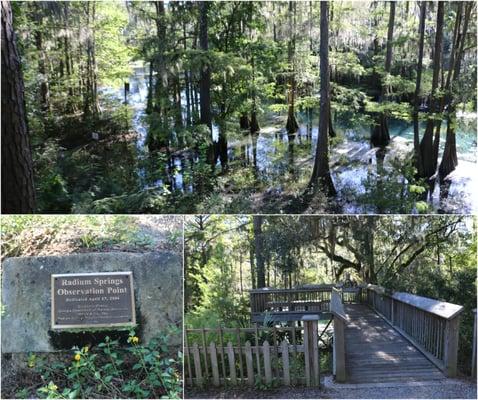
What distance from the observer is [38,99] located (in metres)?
7.45

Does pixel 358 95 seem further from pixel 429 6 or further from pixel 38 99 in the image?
pixel 38 99

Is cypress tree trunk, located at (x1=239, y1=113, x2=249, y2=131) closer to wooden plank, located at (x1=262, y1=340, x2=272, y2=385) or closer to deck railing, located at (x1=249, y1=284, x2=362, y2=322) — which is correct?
deck railing, located at (x1=249, y1=284, x2=362, y2=322)

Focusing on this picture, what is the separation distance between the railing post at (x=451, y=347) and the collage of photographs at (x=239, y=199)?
1cm

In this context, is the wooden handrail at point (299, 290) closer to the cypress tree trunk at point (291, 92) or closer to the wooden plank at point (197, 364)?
the wooden plank at point (197, 364)

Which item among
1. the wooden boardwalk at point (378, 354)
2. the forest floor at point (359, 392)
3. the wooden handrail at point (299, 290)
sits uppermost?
the wooden handrail at point (299, 290)

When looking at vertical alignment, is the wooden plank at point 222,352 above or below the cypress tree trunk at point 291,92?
below

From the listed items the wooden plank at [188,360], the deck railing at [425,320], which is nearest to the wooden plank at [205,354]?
the wooden plank at [188,360]

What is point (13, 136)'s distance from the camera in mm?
4082

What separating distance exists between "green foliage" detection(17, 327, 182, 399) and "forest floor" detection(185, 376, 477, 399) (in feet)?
0.86

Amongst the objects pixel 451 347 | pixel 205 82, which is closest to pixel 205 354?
pixel 451 347

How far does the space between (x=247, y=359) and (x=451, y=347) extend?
5.39ft

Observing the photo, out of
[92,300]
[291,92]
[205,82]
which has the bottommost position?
[92,300]

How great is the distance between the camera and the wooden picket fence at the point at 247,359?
350 centimetres

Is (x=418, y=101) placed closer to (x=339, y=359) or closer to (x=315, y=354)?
(x=339, y=359)
